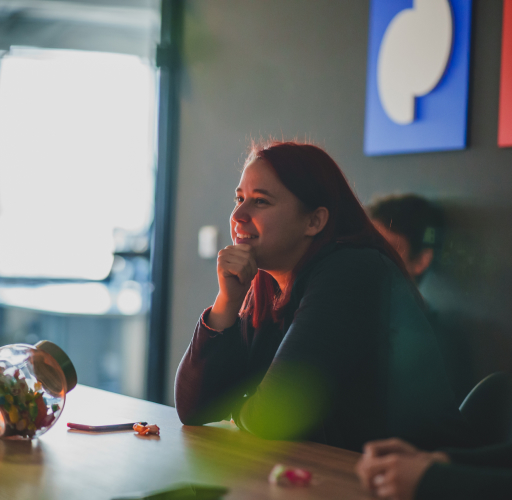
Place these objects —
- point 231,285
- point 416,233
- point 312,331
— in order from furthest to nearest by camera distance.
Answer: point 416,233 → point 231,285 → point 312,331

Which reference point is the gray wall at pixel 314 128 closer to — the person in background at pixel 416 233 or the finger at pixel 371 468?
the person in background at pixel 416 233

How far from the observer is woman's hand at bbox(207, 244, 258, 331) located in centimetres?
144

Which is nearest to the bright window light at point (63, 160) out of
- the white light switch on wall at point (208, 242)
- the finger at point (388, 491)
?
the white light switch on wall at point (208, 242)

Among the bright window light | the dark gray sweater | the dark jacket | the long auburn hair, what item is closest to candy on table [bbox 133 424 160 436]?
the dark gray sweater

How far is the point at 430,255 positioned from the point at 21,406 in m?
1.57

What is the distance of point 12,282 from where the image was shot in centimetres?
394

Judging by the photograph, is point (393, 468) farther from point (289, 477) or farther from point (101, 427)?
point (101, 427)

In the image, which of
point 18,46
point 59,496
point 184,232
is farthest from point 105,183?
point 59,496

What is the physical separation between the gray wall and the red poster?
0.04 metres

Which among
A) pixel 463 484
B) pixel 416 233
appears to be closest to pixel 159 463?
pixel 463 484

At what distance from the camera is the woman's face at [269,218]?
1.50 meters

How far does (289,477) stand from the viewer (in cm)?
86

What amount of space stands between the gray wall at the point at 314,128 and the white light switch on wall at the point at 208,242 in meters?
0.04

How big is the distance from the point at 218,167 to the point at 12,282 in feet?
5.56
